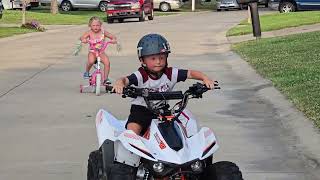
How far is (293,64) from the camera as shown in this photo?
13820 mm

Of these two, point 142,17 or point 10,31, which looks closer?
point 10,31

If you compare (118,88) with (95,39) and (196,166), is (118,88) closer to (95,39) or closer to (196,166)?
(196,166)

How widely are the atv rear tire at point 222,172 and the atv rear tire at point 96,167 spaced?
2.77 ft

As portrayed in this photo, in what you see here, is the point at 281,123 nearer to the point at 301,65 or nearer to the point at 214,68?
the point at 301,65

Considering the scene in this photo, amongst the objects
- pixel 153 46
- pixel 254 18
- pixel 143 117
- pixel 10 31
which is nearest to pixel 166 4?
pixel 10 31

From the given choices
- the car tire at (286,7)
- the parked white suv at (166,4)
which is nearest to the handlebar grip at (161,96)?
the car tire at (286,7)

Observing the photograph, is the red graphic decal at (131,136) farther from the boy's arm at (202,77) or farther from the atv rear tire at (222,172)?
the boy's arm at (202,77)

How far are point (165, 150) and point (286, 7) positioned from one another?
34507 mm

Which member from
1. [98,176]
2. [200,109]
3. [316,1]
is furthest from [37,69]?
[316,1]

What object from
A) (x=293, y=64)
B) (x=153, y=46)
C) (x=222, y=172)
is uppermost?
(x=153, y=46)

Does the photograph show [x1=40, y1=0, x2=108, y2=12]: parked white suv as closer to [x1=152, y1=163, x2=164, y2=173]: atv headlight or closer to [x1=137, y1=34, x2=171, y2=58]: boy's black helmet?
[x1=137, y1=34, x2=171, y2=58]: boy's black helmet

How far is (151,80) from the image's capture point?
5.29 m

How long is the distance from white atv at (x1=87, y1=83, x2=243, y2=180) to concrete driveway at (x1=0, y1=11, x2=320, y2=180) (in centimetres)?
149

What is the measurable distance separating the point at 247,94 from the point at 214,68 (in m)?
3.80
